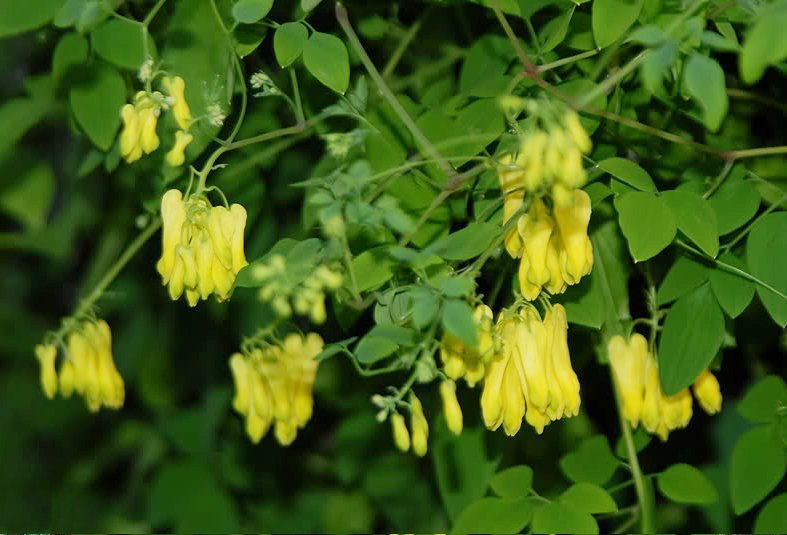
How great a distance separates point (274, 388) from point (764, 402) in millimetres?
576

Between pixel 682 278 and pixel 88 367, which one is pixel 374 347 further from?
pixel 88 367

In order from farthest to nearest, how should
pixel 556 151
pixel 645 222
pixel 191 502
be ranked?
pixel 191 502 → pixel 645 222 → pixel 556 151

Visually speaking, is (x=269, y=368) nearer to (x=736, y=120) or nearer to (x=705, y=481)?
(x=705, y=481)

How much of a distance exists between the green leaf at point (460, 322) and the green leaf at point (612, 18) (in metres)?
0.36

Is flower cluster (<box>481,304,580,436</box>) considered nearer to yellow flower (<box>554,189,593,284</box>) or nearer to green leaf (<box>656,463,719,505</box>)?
yellow flower (<box>554,189,593,284</box>)

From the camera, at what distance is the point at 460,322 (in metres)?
0.91

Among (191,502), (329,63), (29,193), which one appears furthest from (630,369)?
(29,193)

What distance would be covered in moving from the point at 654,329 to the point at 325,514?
0.81 m

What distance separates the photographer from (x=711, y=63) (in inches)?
35.4

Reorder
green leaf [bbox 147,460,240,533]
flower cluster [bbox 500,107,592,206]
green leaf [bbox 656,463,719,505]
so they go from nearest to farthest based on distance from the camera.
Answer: flower cluster [bbox 500,107,592,206]
green leaf [bbox 656,463,719,505]
green leaf [bbox 147,460,240,533]

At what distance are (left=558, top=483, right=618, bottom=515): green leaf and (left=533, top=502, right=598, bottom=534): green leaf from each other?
16 millimetres

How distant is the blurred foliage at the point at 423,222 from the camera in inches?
43.7

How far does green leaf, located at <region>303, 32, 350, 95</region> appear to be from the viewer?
3.70ft

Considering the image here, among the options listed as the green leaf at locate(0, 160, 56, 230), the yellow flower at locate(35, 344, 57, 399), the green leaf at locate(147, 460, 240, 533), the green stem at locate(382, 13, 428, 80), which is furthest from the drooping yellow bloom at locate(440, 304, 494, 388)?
the green leaf at locate(0, 160, 56, 230)
